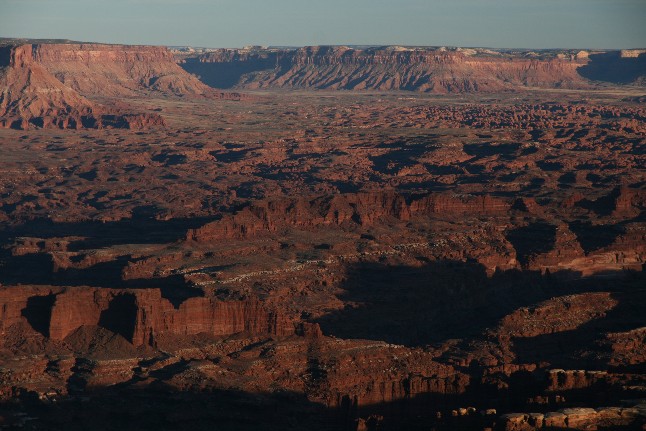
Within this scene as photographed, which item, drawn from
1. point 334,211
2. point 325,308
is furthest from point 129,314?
point 334,211

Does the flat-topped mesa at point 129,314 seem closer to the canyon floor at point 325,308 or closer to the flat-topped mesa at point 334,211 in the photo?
the canyon floor at point 325,308

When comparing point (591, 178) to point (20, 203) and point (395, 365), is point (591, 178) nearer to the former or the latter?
point (20, 203)

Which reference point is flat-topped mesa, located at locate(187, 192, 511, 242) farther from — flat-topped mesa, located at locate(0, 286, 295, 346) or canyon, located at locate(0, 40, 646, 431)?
flat-topped mesa, located at locate(0, 286, 295, 346)

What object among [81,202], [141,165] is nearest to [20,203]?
[81,202]

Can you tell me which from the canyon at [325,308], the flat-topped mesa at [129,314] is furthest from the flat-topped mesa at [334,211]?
the flat-topped mesa at [129,314]

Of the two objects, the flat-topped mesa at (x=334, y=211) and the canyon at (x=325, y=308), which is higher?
the flat-topped mesa at (x=334, y=211)

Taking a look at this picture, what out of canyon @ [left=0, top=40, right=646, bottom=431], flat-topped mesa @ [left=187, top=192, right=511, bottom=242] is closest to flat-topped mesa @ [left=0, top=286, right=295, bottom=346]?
canyon @ [left=0, top=40, right=646, bottom=431]
